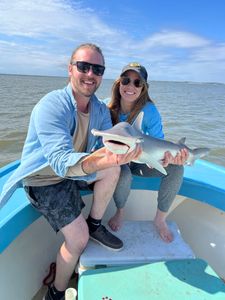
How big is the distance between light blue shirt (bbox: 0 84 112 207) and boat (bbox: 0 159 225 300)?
282mm

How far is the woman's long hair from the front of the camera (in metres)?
2.72

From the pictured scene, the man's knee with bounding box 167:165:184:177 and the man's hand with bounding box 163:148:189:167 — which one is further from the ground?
the man's hand with bounding box 163:148:189:167

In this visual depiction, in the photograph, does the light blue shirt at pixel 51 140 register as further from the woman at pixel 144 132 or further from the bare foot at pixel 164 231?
the bare foot at pixel 164 231

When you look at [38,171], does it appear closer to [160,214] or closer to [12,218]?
[12,218]

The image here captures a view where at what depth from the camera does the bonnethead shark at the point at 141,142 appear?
4.85 ft

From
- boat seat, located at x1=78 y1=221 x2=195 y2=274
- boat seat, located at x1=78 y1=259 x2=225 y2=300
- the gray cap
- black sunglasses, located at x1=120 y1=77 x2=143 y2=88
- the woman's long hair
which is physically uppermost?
the gray cap

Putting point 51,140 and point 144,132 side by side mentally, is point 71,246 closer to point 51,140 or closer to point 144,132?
point 51,140

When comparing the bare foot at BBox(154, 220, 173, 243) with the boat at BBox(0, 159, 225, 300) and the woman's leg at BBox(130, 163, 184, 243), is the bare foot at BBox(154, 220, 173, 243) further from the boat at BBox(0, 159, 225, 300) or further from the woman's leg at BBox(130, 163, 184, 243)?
the boat at BBox(0, 159, 225, 300)

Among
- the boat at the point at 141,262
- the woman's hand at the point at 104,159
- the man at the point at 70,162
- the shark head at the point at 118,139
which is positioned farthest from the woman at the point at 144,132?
the shark head at the point at 118,139

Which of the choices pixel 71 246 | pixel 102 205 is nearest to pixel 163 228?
pixel 102 205

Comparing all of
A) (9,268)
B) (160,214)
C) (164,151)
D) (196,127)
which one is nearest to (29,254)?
(9,268)

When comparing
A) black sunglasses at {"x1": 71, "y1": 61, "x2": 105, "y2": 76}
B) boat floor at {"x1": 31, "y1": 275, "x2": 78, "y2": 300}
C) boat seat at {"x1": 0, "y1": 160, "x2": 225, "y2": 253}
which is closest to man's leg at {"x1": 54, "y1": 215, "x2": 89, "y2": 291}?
boat seat at {"x1": 0, "y1": 160, "x2": 225, "y2": 253}

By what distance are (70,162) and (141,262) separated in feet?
2.78

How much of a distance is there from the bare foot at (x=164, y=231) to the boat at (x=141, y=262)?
0.43 ft
